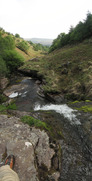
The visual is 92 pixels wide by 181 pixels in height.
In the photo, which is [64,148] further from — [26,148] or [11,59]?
[11,59]

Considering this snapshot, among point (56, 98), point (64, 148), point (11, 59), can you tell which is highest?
point (11, 59)

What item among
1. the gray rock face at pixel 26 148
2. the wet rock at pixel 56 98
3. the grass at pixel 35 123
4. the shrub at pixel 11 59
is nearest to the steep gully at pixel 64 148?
the gray rock face at pixel 26 148

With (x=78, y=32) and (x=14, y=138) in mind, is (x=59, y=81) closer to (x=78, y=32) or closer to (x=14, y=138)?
(x=14, y=138)

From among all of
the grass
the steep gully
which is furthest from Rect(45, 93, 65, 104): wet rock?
the grass

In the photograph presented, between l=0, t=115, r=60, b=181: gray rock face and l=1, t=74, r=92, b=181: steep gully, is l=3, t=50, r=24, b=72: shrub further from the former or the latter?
l=0, t=115, r=60, b=181: gray rock face

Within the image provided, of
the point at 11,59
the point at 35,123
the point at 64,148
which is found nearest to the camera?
the point at 64,148

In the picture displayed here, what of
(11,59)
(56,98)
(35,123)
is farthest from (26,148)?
(11,59)

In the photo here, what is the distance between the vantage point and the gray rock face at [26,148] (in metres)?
4.29

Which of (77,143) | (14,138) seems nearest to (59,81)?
(77,143)

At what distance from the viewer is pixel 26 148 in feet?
16.9

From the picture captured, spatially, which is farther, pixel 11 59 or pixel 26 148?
pixel 11 59

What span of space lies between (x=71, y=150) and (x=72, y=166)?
91cm

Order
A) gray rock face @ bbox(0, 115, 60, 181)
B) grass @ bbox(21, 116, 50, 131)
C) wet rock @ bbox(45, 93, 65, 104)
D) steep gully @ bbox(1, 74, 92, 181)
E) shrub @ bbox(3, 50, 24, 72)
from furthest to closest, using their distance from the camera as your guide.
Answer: shrub @ bbox(3, 50, 24, 72), wet rock @ bbox(45, 93, 65, 104), grass @ bbox(21, 116, 50, 131), steep gully @ bbox(1, 74, 92, 181), gray rock face @ bbox(0, 115, 60, 181)

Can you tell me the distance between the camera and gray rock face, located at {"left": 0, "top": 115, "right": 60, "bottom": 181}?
429 cm
